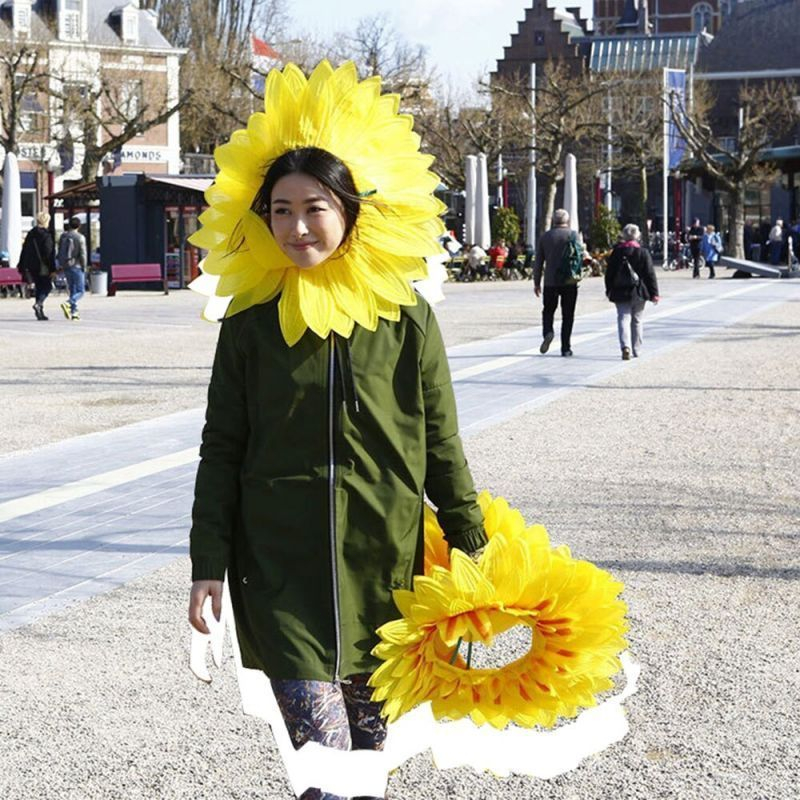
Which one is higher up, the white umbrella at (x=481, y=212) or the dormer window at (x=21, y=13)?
the dormer window at (x=21, y=13)

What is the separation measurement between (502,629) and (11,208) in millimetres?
32952

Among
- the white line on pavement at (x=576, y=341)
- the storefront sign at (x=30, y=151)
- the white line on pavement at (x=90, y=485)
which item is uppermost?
the storefront sign at (x=30, y=151)

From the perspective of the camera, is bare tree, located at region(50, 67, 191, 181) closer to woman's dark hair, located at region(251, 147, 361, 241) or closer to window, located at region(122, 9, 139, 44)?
window, located at region(122, 9, 139, 44)

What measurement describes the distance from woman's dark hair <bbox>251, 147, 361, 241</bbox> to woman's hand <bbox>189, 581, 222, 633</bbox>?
0.72 m

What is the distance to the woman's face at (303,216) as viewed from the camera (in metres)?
3.07

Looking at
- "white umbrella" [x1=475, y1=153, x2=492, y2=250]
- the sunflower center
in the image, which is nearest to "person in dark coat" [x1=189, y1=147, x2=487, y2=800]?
the sunflower center

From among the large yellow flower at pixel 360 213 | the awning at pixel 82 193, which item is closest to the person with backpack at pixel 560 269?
the large yellow flower at pixel 360 213

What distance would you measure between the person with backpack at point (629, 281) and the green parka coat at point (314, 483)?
14505mm

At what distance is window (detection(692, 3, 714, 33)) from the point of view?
377ft

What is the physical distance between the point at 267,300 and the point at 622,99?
65.7 meters

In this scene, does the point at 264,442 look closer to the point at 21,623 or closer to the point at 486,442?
the point at 21,623

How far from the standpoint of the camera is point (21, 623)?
5730 mm

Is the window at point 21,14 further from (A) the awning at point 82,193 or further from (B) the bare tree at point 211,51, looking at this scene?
(A) the awning at point 82,193

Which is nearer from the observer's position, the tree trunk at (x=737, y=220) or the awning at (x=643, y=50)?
the tree trunk at (x=737, y=220)
